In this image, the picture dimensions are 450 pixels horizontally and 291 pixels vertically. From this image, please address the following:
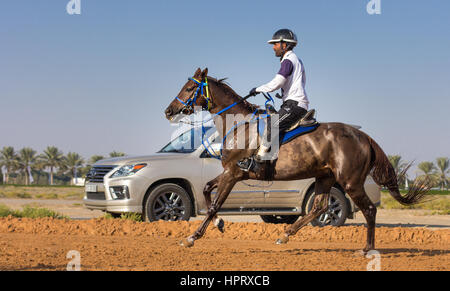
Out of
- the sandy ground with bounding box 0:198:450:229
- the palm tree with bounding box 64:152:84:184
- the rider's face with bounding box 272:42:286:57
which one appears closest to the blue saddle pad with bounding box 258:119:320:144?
the rider's face with bounding box 272:42:286:57

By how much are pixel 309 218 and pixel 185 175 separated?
13.0 feet

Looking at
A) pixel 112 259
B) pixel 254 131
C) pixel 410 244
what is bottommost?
pixel 410 244

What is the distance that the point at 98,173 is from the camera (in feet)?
43.3

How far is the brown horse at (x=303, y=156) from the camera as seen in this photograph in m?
8.95

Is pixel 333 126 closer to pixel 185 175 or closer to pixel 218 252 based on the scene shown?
pixel 218 252

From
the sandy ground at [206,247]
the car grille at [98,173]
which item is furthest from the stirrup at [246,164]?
the car grille at [98,173]

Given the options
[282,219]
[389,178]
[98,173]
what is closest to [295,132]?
[389,178]

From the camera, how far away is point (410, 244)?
450 inches

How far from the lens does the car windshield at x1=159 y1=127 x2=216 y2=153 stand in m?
13.4

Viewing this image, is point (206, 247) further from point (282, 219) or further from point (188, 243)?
point (282, 219)

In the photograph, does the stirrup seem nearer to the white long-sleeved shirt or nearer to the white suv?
the white long-sleeved shirt

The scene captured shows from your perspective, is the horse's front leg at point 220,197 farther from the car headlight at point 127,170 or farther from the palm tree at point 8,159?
the palm tree at point 8,159

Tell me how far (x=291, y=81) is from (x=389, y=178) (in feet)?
7.57
